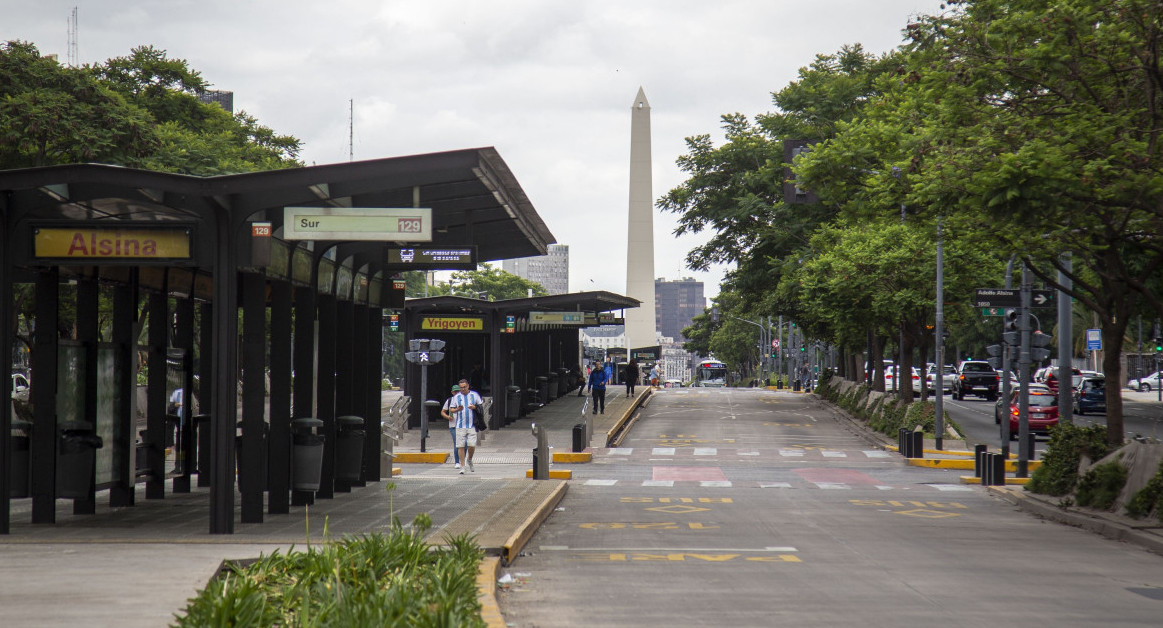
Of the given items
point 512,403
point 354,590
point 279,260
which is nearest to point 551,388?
point 512,403

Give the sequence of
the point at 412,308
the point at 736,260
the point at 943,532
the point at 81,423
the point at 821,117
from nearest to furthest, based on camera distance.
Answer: the point at 81,423 < the point at 943,532 < the point at 412,308 < the point at 821,117 < the point at 736,260

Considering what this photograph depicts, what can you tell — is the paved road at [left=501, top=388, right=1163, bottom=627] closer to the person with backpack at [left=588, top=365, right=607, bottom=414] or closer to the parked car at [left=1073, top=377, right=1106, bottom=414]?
the person with backpack at [left=588, top=365, right=607, bottom=414]

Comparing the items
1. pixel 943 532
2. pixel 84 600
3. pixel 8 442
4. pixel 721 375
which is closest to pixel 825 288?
pixel 943 532

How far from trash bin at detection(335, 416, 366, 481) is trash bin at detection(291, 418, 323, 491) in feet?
7.08

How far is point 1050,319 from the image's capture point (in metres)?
77.3

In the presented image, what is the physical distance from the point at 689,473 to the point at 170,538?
15.8 metres

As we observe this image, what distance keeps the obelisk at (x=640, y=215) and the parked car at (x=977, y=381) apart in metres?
23.2

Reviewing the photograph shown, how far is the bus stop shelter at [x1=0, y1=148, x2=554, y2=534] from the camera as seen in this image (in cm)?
1237

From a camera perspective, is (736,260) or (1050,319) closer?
(736,260)

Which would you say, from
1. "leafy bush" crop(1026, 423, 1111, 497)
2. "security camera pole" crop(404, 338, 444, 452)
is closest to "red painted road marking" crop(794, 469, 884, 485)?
"leafy bush" crop(1026, 423, 1111, 497)

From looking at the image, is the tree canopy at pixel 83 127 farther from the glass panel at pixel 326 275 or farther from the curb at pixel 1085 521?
the curb at pixel 1085 521

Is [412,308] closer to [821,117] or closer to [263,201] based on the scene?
[821,117]

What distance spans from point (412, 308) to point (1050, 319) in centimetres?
5394

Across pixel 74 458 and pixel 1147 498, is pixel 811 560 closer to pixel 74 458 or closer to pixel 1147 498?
pixel 1147 498
